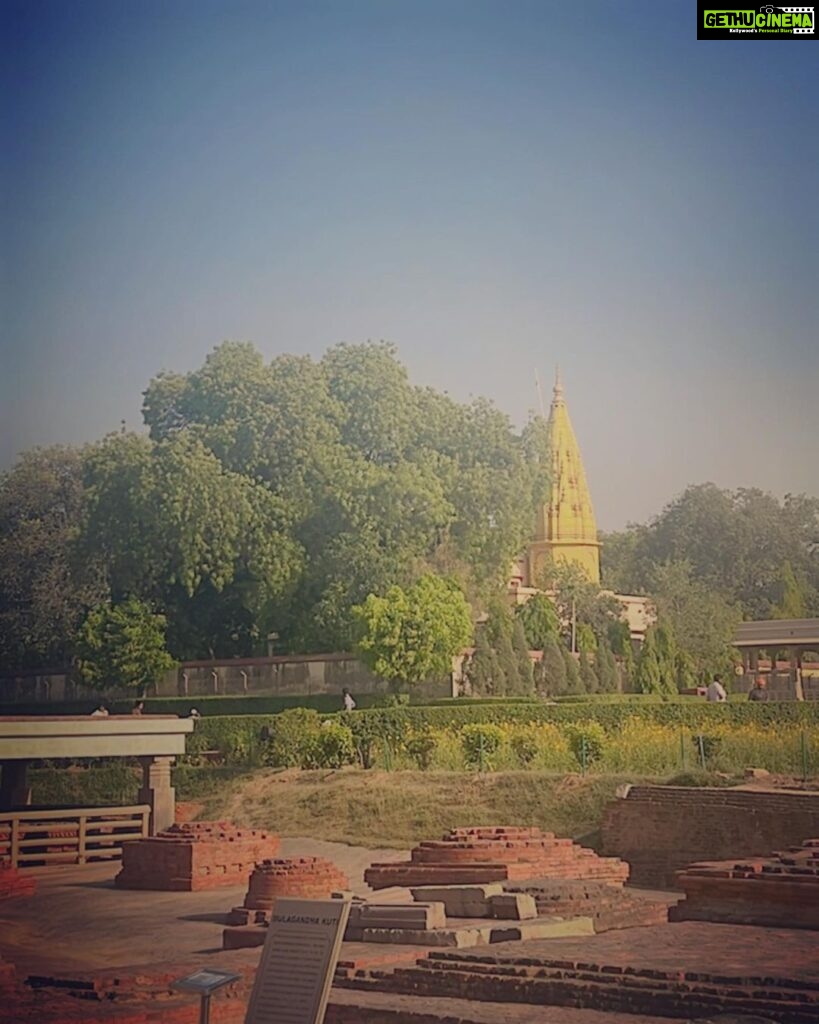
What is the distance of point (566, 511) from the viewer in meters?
10.7

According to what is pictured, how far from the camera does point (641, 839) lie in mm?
10641

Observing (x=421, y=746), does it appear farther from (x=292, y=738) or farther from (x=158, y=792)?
(x=158, y=792)

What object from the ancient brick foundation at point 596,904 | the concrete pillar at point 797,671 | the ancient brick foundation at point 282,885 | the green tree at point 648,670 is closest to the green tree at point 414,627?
the green tree at point 648,670

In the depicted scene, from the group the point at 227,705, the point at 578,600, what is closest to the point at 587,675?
the point at 578,600

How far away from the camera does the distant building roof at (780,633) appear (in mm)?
9523

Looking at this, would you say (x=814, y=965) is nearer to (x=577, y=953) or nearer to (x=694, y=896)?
(x=577, y=953)

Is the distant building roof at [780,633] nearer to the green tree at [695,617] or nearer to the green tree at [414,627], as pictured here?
the green tree at [695,617]

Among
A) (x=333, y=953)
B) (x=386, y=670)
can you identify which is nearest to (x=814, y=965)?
(x=333, y=953)

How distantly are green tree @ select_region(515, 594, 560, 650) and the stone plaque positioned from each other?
5.29 meters

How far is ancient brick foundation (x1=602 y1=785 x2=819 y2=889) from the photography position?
973 centimetres

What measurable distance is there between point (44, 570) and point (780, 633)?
514 centimetres

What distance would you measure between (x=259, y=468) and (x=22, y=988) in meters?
4.80

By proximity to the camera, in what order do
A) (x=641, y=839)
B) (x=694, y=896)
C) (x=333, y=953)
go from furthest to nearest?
(x=641, y=839)
(x=694, y=896)
(x=333, y=953)

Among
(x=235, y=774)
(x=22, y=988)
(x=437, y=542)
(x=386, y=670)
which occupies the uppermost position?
(x=437, y=542)
